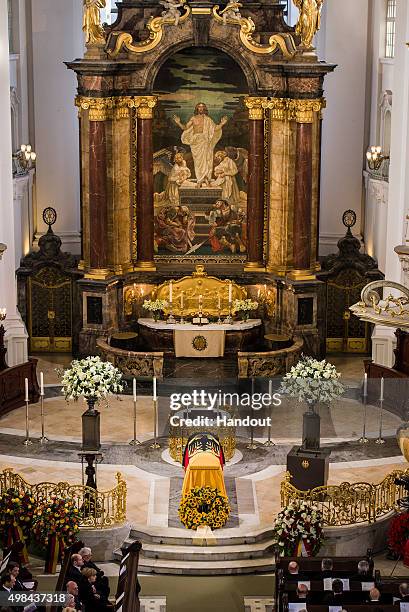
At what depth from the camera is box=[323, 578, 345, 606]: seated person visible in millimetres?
20297

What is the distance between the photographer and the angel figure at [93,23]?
3262 centimetres

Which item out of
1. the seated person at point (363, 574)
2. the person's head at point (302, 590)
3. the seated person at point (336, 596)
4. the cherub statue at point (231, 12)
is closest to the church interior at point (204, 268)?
the cherub statue at point (231, 12)

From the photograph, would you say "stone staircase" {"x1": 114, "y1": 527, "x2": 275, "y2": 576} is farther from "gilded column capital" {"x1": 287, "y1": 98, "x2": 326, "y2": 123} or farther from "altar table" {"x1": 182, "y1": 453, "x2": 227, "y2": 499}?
"gilded column capital" {"x1": 287, "y1": 98, "x2": 326, "y2": 123}

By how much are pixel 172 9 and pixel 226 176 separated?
4.17 m

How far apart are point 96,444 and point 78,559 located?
238 inches

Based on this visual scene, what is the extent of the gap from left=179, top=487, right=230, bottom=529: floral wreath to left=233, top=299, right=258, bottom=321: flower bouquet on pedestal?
9.33 metres

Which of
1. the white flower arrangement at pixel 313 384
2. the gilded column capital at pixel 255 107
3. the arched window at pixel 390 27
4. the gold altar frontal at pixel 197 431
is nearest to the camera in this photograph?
the white flower arrangement at pixel 313 384

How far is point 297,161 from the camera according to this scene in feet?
110

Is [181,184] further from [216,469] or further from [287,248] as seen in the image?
[216,469]

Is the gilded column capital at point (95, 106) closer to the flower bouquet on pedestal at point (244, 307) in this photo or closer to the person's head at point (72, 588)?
the flower bouquet on pedestal at point (244, 307)

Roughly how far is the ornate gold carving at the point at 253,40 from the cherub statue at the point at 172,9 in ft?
2.64

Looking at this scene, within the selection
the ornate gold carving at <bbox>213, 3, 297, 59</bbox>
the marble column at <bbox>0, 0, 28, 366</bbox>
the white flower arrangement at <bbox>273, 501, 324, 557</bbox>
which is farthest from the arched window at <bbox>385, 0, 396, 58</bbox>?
the white flower arrangement at <bbox>273, 501, 324, 557</bbox>

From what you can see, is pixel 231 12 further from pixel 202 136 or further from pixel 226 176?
pixel 226 176

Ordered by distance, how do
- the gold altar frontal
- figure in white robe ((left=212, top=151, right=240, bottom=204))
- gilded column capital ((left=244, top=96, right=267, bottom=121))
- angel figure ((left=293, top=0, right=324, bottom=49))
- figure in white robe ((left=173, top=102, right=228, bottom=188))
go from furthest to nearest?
1. figure in white robe ((left=212, top=151, right=240, bottom=204))
2. figure in white robe ((left=173, top=102, right=228, bottom=188))
3. gilded column capital ((left=244, top=96, right=267, bottom=121))
4. angel figure ((left=293, top=0, right=324, bottom=49))
5. the gold altar frontal
